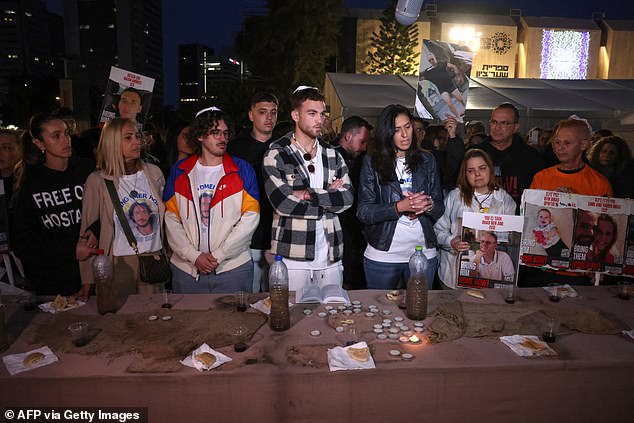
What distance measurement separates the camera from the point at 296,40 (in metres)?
21.8

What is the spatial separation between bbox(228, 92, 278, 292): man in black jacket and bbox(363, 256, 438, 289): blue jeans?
0.92m

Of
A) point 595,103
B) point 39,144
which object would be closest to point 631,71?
point 595,103

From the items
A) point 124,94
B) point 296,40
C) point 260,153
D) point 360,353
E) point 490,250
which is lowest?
point 360,353

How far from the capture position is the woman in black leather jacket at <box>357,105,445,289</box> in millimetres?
3211

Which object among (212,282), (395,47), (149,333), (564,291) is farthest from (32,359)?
(395,47)

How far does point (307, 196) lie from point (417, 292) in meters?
0.97

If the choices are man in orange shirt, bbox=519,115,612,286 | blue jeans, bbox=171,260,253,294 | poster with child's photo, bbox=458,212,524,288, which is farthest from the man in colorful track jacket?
man in orange shirt, bbox=519,115,612,286

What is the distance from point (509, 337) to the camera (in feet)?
7.25

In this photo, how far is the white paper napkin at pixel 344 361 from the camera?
1921mm

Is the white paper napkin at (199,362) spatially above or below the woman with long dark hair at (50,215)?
below

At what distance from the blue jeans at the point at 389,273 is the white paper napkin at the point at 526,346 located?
1.07 meters

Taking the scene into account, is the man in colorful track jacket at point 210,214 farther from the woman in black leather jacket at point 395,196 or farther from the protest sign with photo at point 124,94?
the protest sign with photo at point 124,94

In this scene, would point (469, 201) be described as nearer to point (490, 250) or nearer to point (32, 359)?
point (490, 250)

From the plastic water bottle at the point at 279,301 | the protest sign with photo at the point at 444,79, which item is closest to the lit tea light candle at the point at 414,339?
the plastic water bottle at the point at 279,301
